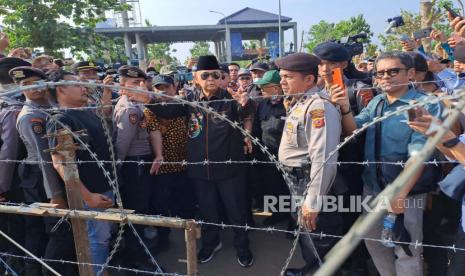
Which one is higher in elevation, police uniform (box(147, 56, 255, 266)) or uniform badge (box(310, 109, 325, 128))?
uniform badge (box(310, 109, 325, 128))

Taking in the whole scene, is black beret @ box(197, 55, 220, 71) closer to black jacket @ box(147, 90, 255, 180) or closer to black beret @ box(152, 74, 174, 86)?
black jacket @ box(147, 90, 255, 180)

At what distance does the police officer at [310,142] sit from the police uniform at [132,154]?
1.41 m

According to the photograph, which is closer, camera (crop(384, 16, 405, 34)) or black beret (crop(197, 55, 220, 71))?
black beret (crop(197, 55, 220, 71))

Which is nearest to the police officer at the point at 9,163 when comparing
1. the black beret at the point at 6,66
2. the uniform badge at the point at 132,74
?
the black beret at the point at 6,66

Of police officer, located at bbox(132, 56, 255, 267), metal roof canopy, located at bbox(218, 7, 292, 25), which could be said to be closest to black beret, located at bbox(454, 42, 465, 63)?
police officer, located at bbox(132, 56, 255, 267)

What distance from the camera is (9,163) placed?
3.01m

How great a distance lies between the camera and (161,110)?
363 cm

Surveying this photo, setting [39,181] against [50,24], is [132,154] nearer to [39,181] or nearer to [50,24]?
[39,181]

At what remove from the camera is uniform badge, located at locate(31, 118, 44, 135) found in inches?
106

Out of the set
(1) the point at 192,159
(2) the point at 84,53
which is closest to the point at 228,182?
(1) the point at 192,159

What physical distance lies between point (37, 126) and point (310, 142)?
1.97 m

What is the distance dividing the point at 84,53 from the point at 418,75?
847cm

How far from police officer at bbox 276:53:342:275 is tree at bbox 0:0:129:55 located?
7750mm

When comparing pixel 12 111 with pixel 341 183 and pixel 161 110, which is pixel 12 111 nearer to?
pixel 161 110
